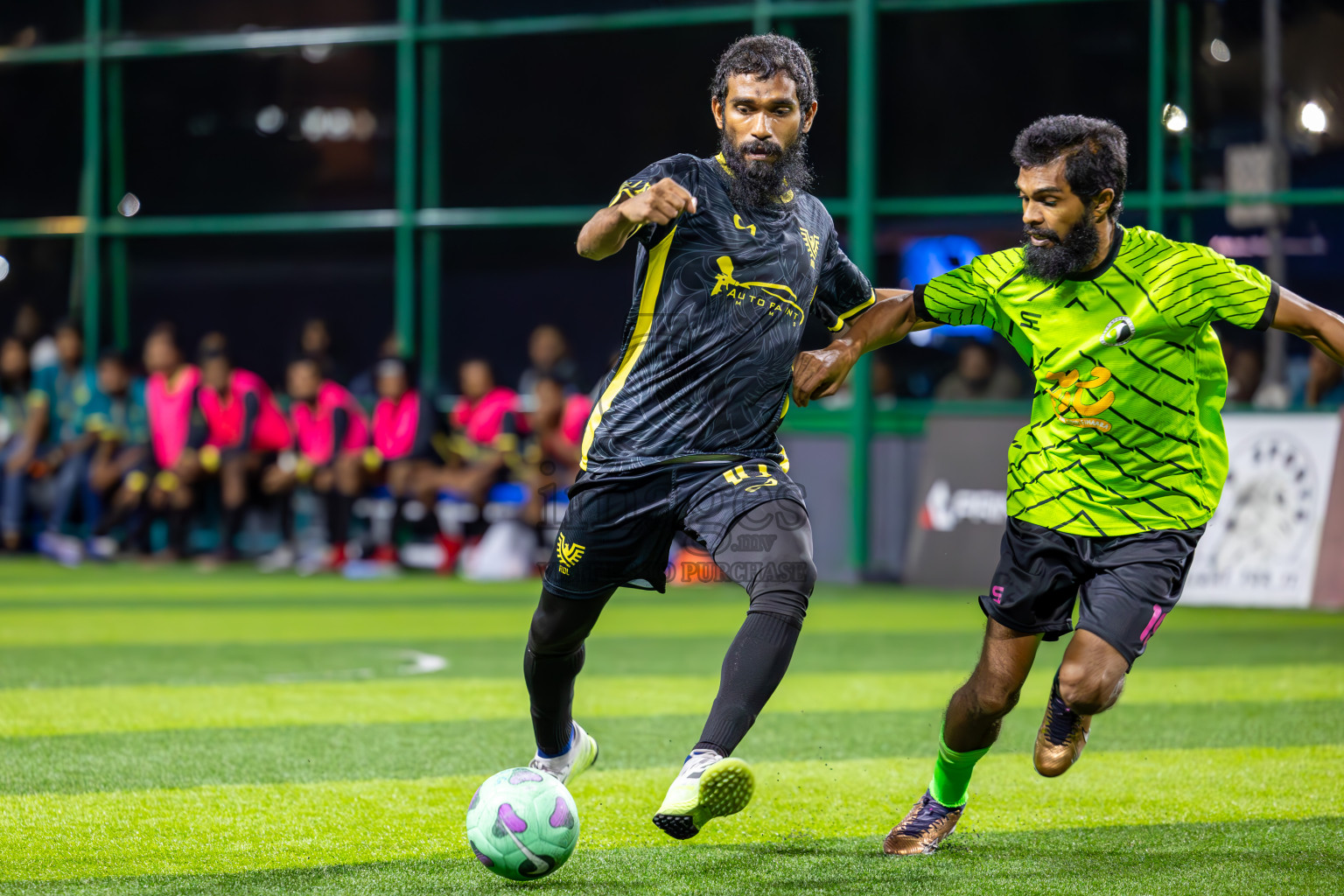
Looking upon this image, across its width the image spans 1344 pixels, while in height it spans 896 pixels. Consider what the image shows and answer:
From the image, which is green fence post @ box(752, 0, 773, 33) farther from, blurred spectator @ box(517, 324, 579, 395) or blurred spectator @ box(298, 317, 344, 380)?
blurred spectator @ box(298, 317, 344, 380)

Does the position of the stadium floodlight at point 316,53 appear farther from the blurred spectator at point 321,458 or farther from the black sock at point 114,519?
the black sock at point 114,519

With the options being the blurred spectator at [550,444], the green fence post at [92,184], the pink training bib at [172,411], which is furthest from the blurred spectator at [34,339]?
the blurred spectator at [550,444]

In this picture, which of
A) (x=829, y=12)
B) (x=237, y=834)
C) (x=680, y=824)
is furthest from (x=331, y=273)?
(x=680, y=824)

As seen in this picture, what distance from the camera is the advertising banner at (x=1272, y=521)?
11.6m

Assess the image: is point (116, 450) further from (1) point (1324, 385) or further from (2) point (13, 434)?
(1) point (1324, 385)

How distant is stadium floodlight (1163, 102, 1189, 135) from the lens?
13.9 metres

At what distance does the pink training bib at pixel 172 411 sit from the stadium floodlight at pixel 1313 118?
10241 millimetres

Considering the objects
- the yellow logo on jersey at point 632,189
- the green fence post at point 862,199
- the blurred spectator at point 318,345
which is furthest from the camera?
the blurred spectator at point 318,345

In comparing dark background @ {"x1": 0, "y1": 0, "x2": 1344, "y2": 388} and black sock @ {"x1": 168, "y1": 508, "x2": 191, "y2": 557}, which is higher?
dark background @ {"x1": 0, "y1": 0, "x2": 1344, "y2": 388}

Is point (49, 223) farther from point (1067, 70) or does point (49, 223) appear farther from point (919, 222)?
point (1067, 70)

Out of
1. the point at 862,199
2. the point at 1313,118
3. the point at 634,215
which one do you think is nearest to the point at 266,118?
the point at 862,199

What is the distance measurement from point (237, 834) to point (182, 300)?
46.5ft

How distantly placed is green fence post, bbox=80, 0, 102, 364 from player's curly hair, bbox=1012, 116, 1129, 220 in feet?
48.1

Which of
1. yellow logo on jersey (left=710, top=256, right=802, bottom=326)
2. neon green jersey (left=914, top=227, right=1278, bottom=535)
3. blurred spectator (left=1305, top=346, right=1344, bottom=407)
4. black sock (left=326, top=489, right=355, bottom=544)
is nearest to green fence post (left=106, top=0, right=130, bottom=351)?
black sock (left=326, top=489, right=355, bottom=544)
